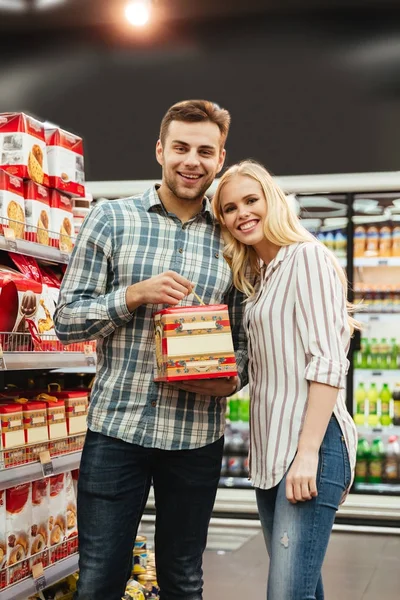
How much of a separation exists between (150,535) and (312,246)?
11.6 feet

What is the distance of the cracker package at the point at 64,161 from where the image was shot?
3090 millimetres

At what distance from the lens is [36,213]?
9.68ft

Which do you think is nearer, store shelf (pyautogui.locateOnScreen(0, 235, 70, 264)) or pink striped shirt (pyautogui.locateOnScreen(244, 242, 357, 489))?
pink striped shirt (pyautogui.locateOnScreen(244, 242, 357, 489))

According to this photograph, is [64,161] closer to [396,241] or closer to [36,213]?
[36,213]

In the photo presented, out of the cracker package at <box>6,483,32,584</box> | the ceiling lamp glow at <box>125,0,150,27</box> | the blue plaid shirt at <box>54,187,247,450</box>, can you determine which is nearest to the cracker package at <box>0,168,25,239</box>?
the blue plaid shirt at <box>54,187,247,450</box>

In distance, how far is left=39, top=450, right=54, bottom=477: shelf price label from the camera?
2.77 meters

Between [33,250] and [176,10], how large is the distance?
3672 mm

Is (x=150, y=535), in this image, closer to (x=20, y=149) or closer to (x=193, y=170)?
(x=20, y=149)

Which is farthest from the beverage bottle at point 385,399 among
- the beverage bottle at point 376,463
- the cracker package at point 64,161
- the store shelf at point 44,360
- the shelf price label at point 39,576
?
the shelf price label at point 39,576

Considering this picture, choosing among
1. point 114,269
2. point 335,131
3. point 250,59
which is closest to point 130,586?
point 114,269

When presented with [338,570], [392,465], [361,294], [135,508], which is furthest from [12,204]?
[392,465]

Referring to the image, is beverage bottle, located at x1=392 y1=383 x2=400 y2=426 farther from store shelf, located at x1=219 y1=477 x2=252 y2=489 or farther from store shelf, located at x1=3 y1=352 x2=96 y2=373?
store shelf, located at x1=3 y1=352 x2=96 y2=373

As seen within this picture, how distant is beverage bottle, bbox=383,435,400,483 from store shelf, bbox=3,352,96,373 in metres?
3.44

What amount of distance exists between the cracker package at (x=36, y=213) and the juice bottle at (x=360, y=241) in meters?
3.45
